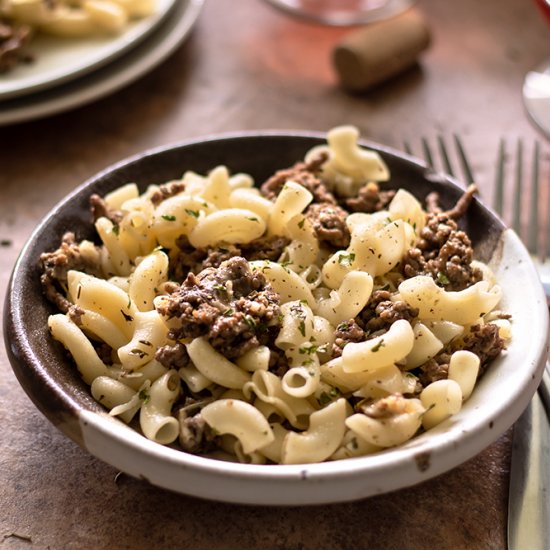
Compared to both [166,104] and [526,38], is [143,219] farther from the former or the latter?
[526,38]

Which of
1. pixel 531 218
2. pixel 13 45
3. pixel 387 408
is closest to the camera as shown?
pixel 387 408

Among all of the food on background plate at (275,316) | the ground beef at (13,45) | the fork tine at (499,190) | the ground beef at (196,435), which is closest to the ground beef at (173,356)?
the food on background plate at (275,316)

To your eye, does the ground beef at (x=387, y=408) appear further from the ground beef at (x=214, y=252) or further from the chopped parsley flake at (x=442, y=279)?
the ground beef at (x=214, y=252)

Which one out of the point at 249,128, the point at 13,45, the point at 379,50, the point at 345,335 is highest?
the point at 13,45

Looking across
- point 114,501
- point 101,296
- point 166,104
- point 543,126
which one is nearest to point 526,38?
point 543,126

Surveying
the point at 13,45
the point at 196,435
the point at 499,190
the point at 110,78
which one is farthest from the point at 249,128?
the point at 196,435

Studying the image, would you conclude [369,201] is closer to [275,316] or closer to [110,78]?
[275,316]

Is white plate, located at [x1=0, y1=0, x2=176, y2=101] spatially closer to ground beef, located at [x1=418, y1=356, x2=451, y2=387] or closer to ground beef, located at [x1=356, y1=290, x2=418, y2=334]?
ground beef, located at [x1=356, y1=290, x2=418, y2=334]

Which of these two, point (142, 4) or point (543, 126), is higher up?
point (142, 4)
